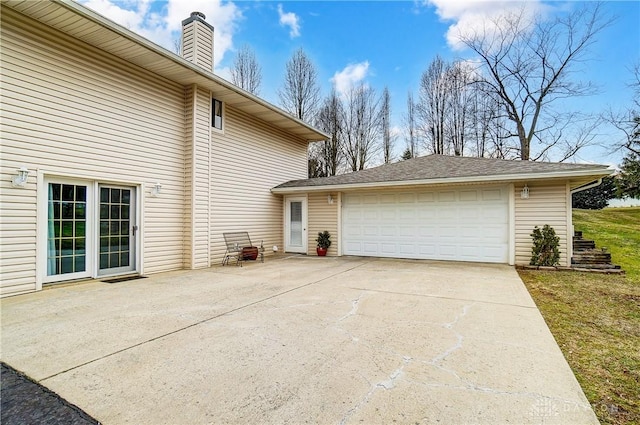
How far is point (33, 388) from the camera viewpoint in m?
2.27

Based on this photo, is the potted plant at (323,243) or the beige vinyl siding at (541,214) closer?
the beige vinyl siding at (541,214)

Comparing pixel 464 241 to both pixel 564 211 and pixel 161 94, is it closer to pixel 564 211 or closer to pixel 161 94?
pixel 564 211

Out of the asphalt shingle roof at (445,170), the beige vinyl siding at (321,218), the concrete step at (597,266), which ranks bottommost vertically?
the concrete step at (597,266)

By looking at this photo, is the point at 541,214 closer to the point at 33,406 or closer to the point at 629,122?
the point at 33,406

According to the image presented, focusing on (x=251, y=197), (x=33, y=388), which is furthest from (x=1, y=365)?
(x=251, y=197)

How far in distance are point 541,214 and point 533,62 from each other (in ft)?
44.6

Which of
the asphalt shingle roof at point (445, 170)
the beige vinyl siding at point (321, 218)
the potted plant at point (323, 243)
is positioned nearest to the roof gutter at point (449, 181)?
the asphalt shingle roof at point (445, 170)

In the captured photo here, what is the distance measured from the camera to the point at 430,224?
898 centimetres

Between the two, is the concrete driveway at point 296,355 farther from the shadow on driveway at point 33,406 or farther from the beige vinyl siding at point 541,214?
the beige vinyl siding at point 541,214

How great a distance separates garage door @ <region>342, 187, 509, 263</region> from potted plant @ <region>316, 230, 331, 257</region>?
0.53 meters

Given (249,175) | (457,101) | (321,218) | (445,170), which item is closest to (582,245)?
(445,170)

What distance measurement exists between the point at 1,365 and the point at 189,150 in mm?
5841

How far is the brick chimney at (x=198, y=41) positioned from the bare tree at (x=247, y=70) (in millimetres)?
8118

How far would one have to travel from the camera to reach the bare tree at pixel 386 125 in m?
19.4
